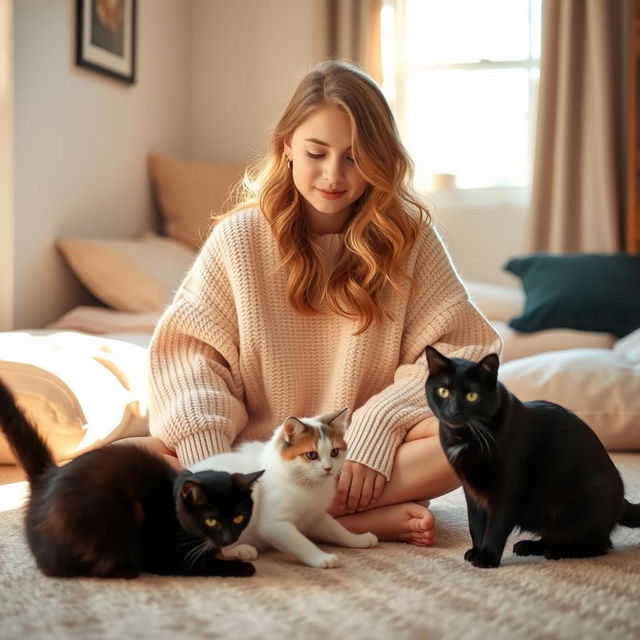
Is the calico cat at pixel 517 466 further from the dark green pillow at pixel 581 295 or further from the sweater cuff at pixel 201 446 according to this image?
the dark green pillow at pixel 581 295

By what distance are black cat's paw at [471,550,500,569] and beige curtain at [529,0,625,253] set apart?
3010mm

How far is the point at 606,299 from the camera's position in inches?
145

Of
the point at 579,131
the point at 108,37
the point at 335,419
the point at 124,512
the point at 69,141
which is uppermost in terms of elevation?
the point at 108,37

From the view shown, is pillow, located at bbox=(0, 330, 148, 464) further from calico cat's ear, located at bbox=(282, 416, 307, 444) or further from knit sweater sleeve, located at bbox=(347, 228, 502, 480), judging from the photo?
calico cat's ear, located at bbox=(282, 416, 307, 444)

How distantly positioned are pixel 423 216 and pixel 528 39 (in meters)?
2.85

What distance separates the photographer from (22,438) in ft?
4.99

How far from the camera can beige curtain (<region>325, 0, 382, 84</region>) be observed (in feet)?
14.9

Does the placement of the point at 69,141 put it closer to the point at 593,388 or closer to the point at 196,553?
the point at 593,388

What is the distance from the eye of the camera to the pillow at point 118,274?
3500 mm

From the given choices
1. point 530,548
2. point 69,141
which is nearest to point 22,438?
point 530,548

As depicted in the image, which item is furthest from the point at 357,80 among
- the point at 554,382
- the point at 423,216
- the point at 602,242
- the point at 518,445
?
the point at 602,242

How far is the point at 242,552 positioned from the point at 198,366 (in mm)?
490

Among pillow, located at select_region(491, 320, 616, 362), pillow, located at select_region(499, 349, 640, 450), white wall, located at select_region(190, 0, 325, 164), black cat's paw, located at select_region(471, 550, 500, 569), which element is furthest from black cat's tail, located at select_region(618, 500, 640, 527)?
white wall, located at select_region(190, 0, 325, 164)

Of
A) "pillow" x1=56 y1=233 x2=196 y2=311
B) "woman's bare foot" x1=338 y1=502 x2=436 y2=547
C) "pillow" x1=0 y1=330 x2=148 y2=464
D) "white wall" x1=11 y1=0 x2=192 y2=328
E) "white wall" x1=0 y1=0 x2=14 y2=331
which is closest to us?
"woman's bare foot" x1=338 y1=502 x2=436 y2=547
